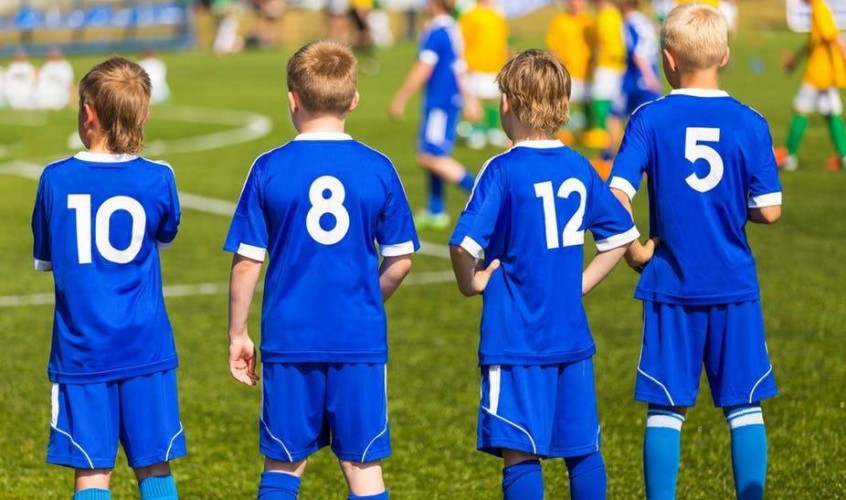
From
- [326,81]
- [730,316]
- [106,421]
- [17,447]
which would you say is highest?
[326,81]

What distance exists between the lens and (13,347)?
8.60 metres

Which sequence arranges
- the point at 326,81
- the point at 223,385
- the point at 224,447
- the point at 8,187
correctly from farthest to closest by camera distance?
the point at 8,187 < the point at 223,385 < the point at 224,447 < the point at 326,81

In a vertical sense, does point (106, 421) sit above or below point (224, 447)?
above

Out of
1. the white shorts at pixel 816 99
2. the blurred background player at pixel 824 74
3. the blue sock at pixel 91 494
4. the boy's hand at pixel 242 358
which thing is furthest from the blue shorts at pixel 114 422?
the white shorts at pixel 816 99

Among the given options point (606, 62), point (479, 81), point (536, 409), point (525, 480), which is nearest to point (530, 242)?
point (536, 409)

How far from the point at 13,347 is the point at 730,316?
5.00 meters

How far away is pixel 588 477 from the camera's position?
4.71 m

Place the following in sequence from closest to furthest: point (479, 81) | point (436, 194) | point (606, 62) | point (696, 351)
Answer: point (696, 351) < point (436, 194) < point (479, 81) < point (606, 62)

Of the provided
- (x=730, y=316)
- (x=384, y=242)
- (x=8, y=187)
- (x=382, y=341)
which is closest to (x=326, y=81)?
(x=384, y=242)

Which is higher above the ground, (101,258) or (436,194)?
(436,194)

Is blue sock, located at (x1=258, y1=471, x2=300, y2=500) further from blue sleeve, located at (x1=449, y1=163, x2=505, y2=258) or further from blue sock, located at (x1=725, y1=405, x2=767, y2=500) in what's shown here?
blue sock, located at (x1=725, y1=405, x2=767, y2=500)

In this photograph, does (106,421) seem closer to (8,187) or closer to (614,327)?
(614,327)

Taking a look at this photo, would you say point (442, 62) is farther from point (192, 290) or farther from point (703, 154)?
point (703, 154)

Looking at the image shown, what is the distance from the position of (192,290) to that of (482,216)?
605 centimetres
